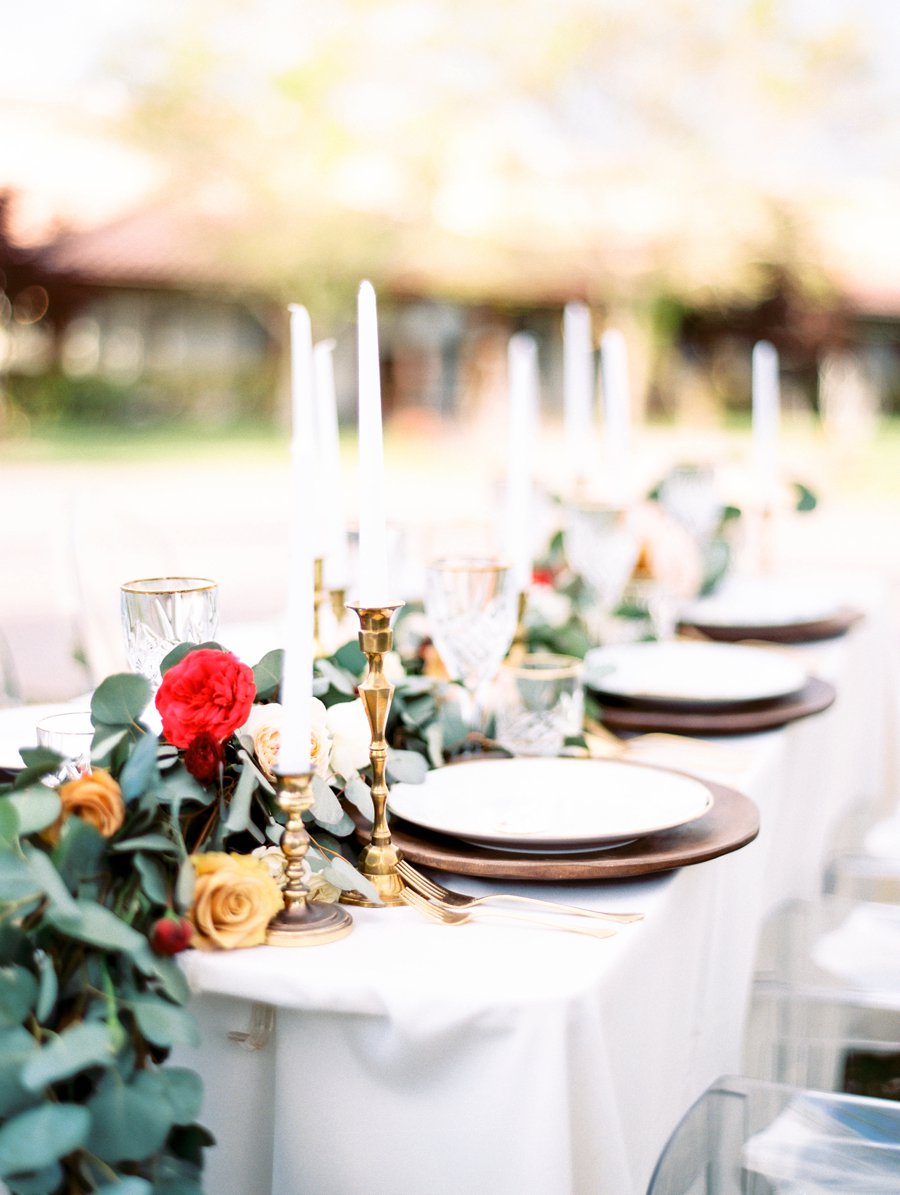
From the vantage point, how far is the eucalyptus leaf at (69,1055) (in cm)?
85

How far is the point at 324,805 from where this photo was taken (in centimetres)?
117

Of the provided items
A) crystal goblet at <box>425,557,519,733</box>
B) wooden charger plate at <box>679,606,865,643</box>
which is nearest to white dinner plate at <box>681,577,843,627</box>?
wooden charger plate at <box>679,606,865,643</box>

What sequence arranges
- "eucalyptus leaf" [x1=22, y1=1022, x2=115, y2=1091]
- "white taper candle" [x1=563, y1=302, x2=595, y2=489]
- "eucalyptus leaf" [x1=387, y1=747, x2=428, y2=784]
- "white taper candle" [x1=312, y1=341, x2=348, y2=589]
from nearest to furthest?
"eucalyptus leaf" [x1=22, y1=1022, x2=115, y2=1091]
"eucalyptus leaf" [x1=387, y1=747, x2=428, y2=784]
"white taper candle" [x1=312, y1=341, x2=348, y2=589]
"white taper candle" [x1=563, y1=302, x2=595, y2=489]

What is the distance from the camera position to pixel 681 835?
1.30 metres

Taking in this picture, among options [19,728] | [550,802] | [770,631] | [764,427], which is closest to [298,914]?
[550,802]

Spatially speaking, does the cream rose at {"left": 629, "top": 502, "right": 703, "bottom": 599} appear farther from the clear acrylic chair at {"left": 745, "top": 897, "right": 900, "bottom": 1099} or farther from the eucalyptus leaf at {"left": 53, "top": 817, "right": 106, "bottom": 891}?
the eucalyptus leaf at {"left": 53, "top": 817, "right": 106, "bottom": 891}

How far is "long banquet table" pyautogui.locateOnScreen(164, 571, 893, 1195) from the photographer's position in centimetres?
100

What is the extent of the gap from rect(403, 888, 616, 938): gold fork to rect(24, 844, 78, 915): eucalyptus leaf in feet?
1.10

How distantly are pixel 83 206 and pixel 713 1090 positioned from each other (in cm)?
2107

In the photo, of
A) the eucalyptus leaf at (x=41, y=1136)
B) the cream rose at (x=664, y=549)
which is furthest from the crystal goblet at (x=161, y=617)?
the cream rose at (x=664, y=549)

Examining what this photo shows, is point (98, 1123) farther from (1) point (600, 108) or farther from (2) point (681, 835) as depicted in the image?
(1) point (600, 108)

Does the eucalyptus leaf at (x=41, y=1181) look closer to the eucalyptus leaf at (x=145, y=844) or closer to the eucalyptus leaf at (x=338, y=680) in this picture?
the eucalyptus leaf at (x=145, y=844)

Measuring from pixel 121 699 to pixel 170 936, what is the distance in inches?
8.6

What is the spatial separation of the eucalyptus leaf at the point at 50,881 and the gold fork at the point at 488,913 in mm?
334
